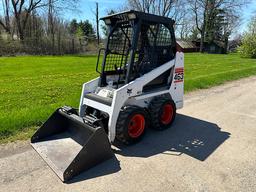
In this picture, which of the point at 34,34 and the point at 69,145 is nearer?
the point at 69,145

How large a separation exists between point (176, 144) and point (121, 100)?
4.06ft

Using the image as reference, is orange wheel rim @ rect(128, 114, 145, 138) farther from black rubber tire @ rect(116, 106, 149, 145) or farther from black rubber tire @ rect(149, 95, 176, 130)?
black rubber tire @ rect(149, 95, 176, 130)

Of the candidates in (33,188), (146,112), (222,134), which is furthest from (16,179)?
(222,134)

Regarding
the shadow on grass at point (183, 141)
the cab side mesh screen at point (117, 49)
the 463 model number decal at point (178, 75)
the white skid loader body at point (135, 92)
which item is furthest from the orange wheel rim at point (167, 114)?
the cab side mesh screen at point (117, 49)

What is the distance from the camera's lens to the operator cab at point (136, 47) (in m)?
4.09

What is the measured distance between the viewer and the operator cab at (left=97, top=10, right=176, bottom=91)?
4086 mm

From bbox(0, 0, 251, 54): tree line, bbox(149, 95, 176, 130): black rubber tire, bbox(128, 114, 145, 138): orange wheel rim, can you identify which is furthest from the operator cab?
bbox(0, 0, 251, 54): tree line

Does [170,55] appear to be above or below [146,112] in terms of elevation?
above

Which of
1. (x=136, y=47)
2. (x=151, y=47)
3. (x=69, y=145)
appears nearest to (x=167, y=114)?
(x=151, y=47)

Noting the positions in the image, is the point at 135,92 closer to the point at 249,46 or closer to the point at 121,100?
the point at 121,100

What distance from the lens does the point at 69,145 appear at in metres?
3.71

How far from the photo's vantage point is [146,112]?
416 centimetres

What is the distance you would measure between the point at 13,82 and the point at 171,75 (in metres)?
6.63

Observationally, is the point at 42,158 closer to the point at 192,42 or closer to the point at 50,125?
the point at 50,125
